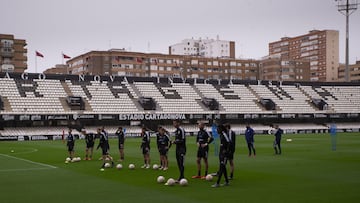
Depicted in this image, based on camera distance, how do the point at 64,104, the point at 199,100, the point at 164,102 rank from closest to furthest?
the point at 64,104 → the point at 164,102 → the point at 199,100

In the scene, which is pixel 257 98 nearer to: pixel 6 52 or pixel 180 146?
pixel 180 146

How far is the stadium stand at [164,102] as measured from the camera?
66.9 metres

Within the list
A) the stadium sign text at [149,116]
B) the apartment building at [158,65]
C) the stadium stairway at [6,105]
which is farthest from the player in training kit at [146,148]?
the apartment building at [158,65]

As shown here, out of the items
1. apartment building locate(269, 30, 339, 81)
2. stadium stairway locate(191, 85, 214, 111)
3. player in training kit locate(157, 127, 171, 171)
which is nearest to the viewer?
player in training kit locate(157, 127, 171, 171)

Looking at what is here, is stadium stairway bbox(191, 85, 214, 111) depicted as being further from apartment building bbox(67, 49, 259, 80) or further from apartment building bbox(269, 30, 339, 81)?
apartment building bbox(269, 30, 339, 81)

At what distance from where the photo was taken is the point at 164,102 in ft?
250

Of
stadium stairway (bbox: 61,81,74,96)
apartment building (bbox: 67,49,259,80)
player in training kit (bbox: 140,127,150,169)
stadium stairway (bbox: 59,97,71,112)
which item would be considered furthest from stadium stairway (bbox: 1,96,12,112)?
apartment building (bbox: 67,49,259,80)

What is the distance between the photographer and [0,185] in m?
18.7

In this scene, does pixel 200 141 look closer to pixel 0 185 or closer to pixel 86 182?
pixel 86 182

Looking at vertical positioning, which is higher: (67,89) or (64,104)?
(67,89)

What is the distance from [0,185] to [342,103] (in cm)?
7840

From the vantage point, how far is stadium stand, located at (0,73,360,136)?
6694cm

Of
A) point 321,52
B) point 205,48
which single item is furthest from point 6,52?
point 321,52

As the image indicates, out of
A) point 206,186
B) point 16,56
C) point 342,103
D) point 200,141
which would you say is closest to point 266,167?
point 200,141
